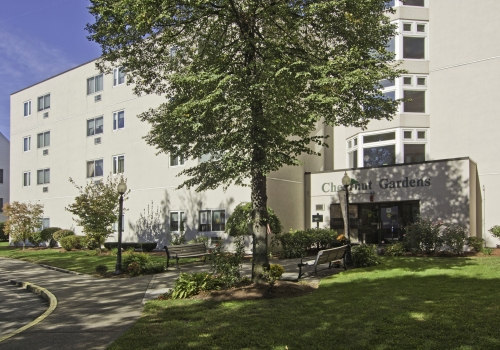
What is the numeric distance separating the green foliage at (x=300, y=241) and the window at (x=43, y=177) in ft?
72.9

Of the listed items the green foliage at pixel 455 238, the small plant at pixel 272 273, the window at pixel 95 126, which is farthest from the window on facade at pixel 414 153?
the window at pixel 95 126

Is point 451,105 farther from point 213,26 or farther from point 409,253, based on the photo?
point 213,26

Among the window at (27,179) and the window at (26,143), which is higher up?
the window at (26,143)

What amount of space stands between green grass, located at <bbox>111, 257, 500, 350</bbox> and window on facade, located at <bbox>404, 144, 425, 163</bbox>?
36.1 feet

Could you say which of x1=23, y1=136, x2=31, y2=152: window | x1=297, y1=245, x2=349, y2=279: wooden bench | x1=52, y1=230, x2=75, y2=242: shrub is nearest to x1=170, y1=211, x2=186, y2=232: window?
x1=52, y1=230, x2=75, y2=242: shrub

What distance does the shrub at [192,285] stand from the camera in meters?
10.4

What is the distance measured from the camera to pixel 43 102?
35.8 m

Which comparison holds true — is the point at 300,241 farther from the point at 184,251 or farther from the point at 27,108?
the point at 27,108

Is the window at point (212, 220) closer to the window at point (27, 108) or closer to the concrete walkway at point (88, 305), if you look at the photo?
the concrete walkway at point (88, 305)

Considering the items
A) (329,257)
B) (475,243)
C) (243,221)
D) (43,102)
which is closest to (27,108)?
(43,102)

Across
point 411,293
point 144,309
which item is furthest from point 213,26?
point 411,293

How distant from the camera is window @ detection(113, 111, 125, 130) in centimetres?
2875

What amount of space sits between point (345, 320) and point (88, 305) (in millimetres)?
6100

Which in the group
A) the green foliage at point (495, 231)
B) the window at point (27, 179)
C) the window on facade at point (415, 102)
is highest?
the window on facade at point (415, 102)
